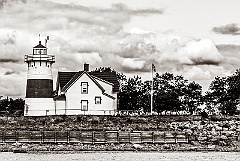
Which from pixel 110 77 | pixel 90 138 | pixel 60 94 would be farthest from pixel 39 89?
pixel 90 138

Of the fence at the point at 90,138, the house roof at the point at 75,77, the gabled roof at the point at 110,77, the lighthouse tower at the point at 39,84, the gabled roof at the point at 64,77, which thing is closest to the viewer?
the fence at the point at 90,138

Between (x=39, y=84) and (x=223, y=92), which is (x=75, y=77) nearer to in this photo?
(x=39, y=84)

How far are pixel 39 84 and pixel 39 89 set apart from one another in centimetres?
50

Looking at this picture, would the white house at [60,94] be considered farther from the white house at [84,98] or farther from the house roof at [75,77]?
the house roof at [75,77]

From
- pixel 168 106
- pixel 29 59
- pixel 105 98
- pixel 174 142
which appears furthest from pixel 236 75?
pixel 174 142

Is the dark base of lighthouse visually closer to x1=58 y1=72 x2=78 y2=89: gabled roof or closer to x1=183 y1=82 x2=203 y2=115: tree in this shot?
x1=58 y1=72 x2=78 y2=89: gabled roof

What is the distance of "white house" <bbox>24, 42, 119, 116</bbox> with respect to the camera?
70938mm

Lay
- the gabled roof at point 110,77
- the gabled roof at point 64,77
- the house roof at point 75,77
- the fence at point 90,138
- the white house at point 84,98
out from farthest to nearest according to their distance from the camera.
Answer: the gabled roof at point 110,77 → the gabled roof at point 64,77 → the house roof at point 75,77 → the white house at point 84,98 → the fence at point 90,138

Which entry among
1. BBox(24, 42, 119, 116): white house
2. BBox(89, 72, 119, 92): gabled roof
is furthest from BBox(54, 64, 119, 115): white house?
BBox(89, 72, 119, 92): gabled roof

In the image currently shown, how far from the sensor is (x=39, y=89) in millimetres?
71250

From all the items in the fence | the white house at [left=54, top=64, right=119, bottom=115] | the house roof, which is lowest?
the fence

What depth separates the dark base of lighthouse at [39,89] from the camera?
70.9 meters

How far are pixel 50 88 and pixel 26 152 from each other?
22.0 m

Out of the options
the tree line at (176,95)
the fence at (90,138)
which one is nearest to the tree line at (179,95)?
the tree line at (176,95)
